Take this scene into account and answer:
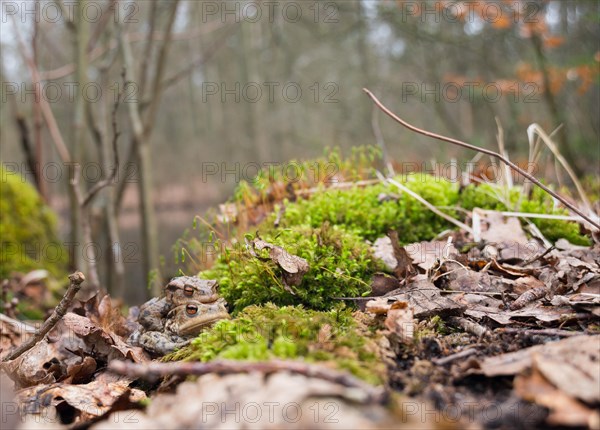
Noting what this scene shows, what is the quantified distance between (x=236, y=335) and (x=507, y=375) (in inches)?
29.8

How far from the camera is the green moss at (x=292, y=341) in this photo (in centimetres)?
117

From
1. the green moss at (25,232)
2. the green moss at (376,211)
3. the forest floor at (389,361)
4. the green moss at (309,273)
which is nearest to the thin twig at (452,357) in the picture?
the forest floor at (389,361)

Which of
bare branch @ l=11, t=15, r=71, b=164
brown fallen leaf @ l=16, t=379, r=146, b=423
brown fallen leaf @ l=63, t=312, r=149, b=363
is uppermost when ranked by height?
bare branch @ l=11, t=15, r=71, b=164

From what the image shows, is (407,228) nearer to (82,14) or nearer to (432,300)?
(432,300)

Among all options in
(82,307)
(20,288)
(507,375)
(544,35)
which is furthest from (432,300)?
(544,35)

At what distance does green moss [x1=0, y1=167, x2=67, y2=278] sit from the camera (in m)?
4.39

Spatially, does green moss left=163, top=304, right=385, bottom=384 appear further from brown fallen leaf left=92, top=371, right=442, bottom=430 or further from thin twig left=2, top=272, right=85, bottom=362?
thin twig left=2, top=272, right=85, bottom=362

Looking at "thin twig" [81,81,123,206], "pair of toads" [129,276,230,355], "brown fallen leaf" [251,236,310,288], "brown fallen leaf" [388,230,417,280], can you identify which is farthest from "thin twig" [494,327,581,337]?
"thin twig" [81,81,123,206]

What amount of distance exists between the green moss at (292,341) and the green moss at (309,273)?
181 mm

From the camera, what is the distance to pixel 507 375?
1.13 m

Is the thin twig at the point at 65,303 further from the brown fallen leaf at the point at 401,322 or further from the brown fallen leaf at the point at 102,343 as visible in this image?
the brown fallen leaf at the point at 401,322

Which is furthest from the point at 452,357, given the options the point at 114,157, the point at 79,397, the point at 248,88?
the point at 248,88

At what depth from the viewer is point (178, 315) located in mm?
1712

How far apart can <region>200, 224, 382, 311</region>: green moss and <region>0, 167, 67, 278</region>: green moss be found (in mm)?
3267
